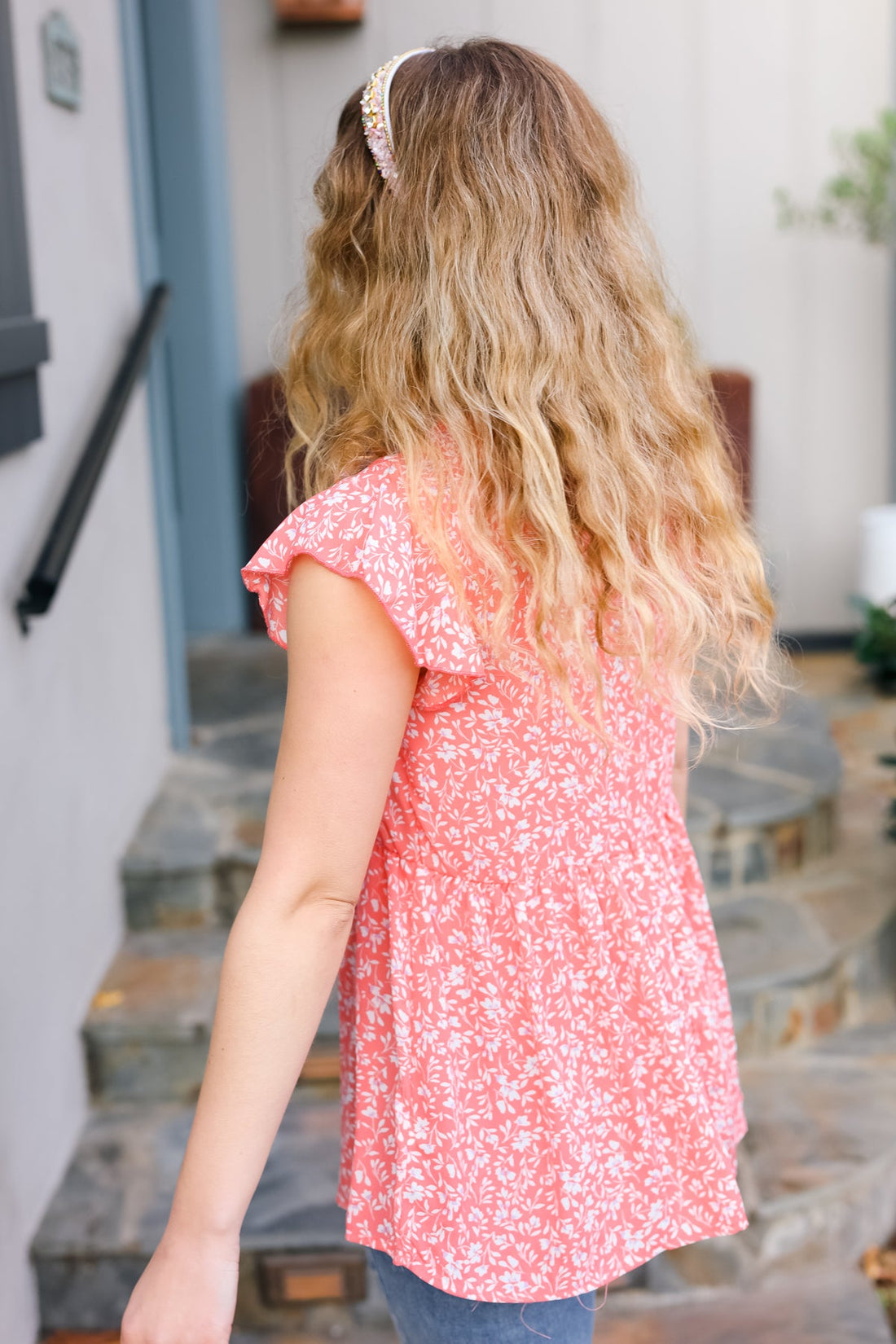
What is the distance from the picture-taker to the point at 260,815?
2738 millimetres

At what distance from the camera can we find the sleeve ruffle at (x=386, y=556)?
0.86 m

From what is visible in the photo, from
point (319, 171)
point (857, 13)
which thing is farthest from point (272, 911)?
point (857, 13)

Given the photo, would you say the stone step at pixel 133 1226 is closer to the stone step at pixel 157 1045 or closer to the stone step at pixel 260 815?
the stone step at pixel 157 1045

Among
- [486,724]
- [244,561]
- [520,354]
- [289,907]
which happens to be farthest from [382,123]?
[244,561]

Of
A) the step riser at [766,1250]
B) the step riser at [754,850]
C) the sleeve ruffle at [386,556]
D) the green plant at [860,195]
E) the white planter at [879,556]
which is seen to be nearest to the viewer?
the sleeve ruffle at [386,556]

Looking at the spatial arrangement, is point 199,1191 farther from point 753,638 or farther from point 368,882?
point 753,638

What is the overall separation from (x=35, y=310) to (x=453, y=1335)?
5.61 feet

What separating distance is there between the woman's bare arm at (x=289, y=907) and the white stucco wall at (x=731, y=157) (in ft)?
10.7

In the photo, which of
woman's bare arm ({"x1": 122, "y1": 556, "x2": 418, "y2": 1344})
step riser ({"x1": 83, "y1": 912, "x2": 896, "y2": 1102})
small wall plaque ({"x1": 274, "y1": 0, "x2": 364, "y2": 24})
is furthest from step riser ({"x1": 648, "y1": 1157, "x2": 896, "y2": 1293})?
small wall plaque ({"x1": 274, "y1": 0, "x2": 364, "y2": 24})

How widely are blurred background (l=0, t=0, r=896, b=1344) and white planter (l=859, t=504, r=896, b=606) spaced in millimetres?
12

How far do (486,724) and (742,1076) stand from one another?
1.59 metres

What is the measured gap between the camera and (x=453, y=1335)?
106cm

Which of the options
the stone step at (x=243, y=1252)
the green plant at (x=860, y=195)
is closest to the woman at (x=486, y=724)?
the stone step at (x=243, y=1252)

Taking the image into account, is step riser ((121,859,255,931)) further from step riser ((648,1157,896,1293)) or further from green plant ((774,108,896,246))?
green plant ((774,108,896,246))
